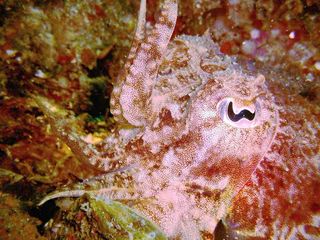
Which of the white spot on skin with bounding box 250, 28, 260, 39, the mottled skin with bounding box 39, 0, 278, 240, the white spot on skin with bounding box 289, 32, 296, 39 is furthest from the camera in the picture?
the white spot on skin with bounding box 250, 28, 260, 39

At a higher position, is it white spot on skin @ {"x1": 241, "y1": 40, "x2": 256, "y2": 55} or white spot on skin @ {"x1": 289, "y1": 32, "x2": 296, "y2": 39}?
white spot on skin @ {"x1": 289, "y1": 32, "x2": 296, "y2": 39}

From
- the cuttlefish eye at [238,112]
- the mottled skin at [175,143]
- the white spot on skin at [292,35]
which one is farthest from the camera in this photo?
the white spot on skin at [292,35]

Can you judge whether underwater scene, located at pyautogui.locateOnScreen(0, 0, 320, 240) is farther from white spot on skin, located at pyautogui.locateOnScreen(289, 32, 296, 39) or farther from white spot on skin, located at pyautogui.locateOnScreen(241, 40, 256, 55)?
white spot on skin, located at pyautogui.locateOnScreen(241, 40, 256, 55)

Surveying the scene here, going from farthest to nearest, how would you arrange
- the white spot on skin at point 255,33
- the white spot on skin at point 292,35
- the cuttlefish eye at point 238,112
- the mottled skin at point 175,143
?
the white spot on skin at point 255,33, the white spot on skin at point 292,35, the mottled skin at point 175,143, the cuttlefish eye at point 238,112

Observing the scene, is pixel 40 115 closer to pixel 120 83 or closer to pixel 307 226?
pixel 120 83

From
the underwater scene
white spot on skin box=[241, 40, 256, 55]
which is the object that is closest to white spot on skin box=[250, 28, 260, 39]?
white spot on skin box=[241, 40, 256, 55]

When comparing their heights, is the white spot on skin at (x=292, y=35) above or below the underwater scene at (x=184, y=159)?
above

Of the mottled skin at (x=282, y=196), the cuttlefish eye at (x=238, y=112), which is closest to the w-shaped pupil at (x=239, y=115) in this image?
the cuttlefish eye at (x=238, y=112)

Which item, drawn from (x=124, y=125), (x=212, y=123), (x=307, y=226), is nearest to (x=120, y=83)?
(x=124, y=125)

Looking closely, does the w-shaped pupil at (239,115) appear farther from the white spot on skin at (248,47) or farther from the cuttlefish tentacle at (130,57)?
the white spot on skin at (248,47)
